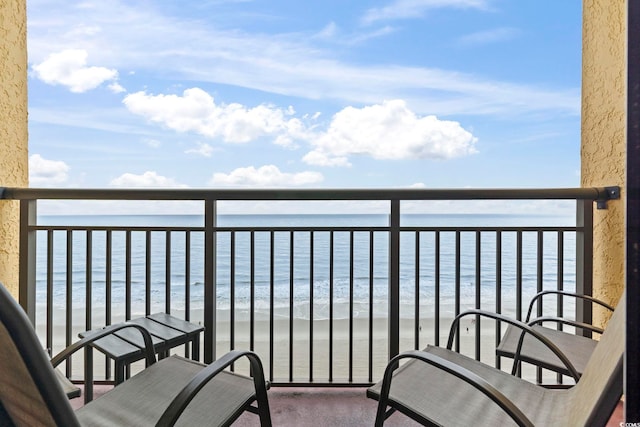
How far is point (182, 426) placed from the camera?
1095mm

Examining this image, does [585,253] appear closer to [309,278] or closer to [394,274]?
[394,274]

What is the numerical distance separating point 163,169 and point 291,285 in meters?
17.9

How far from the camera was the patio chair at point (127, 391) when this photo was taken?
559mm

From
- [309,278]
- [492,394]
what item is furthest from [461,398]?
[309,278]

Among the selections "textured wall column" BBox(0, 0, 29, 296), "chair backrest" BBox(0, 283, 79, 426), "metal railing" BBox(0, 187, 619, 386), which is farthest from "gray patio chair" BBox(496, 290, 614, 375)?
"textured wall column" BBox(0, 0, 29, 296)

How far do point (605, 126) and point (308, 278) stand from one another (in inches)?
250

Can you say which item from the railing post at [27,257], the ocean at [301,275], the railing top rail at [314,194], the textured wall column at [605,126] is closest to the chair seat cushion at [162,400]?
the railing top rail at [314,194]

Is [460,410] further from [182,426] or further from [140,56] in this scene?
[140,56]

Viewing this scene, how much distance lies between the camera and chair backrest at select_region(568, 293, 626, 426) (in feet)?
2.38

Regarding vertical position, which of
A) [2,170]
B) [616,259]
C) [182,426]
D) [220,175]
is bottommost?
[182,426]

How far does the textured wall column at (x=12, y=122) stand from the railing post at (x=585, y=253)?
130 inches

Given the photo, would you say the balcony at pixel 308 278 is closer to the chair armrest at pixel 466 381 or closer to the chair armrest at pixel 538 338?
the chair armrest at pixel 538 338

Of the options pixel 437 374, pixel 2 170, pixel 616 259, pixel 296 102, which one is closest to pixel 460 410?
pixel 437 374

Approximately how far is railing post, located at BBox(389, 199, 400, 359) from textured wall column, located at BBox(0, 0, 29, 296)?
7.22ft
